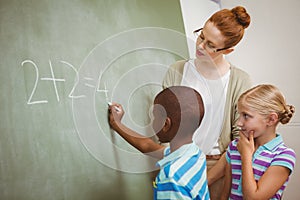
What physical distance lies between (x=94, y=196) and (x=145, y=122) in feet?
1.35

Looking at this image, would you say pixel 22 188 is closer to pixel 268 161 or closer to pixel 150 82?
pixel 150 82

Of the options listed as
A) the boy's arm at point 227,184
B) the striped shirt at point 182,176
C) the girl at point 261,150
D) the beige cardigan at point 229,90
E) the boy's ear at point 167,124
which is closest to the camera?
the striped shirt at point 182,176

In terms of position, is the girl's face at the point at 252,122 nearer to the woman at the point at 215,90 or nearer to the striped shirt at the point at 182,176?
the woman at the point at 215,90

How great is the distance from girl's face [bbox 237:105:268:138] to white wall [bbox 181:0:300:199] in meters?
0.84

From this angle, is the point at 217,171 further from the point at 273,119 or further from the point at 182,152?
the point at 182,152

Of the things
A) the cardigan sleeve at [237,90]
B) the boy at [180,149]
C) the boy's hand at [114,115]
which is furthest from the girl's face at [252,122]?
the boy's hand at [114,115]

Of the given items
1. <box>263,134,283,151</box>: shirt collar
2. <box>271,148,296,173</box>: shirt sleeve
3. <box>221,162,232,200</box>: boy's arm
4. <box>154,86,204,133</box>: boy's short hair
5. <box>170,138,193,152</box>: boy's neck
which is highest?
<box>154,86,204,133</box>: boy's short hair

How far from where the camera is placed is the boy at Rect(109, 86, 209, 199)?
3.62 ft

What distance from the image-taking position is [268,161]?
1440mm

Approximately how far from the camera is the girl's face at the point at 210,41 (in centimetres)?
158

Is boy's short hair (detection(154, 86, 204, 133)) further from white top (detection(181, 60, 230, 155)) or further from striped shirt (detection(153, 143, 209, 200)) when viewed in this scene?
white top (detection(181, 60, 230, 155))

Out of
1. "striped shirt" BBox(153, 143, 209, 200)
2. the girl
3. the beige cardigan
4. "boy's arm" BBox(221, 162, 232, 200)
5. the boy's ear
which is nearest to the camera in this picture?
"striped shirt" BBox(153, 143, 209, 200)

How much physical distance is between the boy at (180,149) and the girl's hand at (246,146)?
0.31 metres

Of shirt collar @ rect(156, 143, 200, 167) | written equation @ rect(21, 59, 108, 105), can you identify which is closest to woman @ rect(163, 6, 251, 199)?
written equation @ rect(21, 59, 108, 105)
